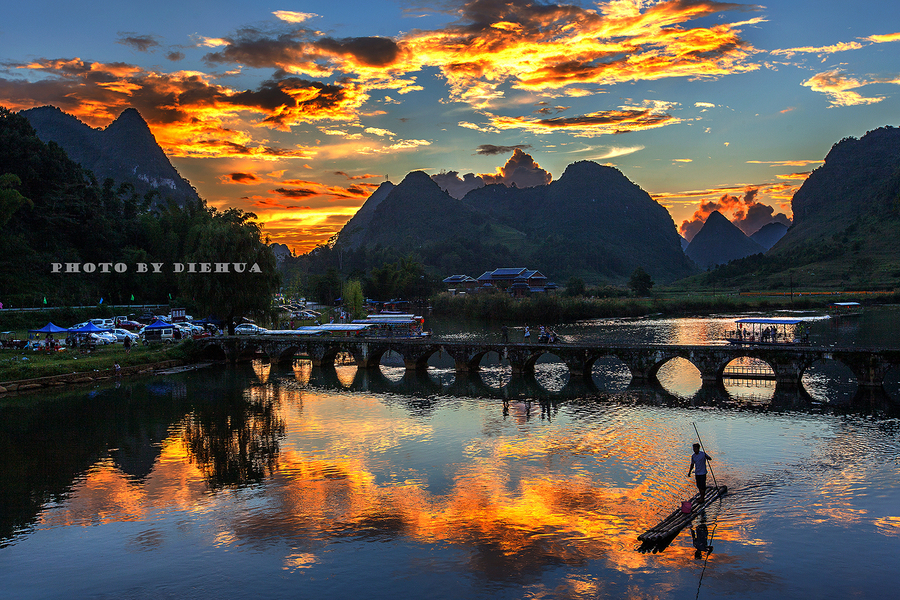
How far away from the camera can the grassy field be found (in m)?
59.5

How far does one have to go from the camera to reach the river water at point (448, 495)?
23172mm

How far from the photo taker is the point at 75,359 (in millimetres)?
66312

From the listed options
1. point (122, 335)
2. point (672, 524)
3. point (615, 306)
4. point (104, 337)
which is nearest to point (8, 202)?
point (122, 335)

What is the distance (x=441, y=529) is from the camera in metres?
27.4

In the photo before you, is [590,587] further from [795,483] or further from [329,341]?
[329,341]

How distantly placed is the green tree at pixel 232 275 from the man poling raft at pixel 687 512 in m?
69.4

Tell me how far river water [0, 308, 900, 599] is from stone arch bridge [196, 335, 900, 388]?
280cm

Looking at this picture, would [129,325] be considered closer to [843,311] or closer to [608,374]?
[608,374]

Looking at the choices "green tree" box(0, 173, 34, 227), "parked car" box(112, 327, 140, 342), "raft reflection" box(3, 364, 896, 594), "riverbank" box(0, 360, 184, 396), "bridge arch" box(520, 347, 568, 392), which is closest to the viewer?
"raft reflection" box(3, 364, 896, 594)

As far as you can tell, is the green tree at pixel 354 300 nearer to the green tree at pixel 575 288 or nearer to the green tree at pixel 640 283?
the green tree at pixel 575 288

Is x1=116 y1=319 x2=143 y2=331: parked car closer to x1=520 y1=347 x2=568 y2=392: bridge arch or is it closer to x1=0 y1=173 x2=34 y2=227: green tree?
x1=0 y1=173 x2=34 y2=227: green tree

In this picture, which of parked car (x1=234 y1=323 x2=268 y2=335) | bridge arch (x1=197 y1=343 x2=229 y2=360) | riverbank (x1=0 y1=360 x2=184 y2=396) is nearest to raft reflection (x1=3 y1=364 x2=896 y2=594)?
riverbank (x1=0 y1=360 x2=184 y2=396)

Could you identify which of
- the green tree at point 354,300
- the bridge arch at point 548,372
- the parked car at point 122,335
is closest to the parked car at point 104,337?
the parked car at point 122,335

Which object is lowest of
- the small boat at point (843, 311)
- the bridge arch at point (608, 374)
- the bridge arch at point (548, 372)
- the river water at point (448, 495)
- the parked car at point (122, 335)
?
the river water at point (448, 495)
